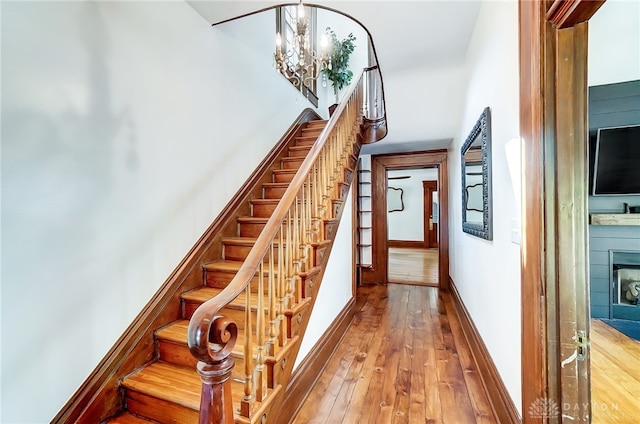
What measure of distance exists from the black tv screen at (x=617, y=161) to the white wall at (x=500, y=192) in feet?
4.50

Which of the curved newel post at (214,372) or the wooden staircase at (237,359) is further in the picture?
the wooden staircase at (237,359)

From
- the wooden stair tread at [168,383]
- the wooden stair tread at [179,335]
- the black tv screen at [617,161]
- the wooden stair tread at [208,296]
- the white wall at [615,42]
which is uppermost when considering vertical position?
the white wall at [615,42]

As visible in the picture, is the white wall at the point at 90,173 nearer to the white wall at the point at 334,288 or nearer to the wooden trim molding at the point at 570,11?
the white wall at the point at 334,288

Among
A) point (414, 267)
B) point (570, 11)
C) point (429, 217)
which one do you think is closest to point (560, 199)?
point (570, 11)

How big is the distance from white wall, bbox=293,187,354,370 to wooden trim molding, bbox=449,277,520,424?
120 cm

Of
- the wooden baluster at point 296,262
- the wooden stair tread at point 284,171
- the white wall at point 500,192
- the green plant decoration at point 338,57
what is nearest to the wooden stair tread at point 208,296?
the wooden baluster at point 296,262

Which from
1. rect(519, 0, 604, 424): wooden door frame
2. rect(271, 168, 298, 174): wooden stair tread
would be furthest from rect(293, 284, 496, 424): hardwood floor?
rect(271, 168, 298, 174): wooden stair tread

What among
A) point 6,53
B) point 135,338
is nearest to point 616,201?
point 135,338

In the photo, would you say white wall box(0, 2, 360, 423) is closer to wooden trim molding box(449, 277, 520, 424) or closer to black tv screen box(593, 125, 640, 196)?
wooden trim molding box(449, 277, 520, 424)

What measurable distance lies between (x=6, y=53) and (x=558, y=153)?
2.28 m

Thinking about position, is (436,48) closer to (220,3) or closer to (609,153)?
(220,3)

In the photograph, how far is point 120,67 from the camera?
5.50 feet

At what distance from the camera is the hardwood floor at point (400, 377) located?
1736mm

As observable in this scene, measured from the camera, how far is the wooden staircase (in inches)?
52.5
